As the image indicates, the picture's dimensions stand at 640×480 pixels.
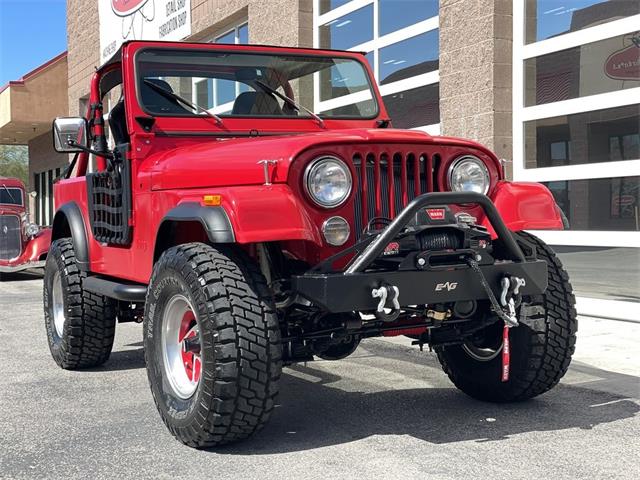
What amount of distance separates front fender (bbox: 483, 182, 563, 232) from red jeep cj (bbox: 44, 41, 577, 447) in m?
0.01

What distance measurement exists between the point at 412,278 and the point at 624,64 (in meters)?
5.24

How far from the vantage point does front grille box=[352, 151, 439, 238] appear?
391 cm

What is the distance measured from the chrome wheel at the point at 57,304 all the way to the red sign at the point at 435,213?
3.38 meters

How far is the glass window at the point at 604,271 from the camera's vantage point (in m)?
7.73

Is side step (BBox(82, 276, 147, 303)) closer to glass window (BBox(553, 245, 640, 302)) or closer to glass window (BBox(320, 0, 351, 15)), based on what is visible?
glass window (BBox(553, 245, 640, 302))

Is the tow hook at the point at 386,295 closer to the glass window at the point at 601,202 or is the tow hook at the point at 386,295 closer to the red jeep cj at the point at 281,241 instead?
the red jeep cj at the point at 281,241

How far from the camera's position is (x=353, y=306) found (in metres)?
3.45

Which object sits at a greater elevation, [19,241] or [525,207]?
[525,207]

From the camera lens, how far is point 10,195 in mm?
14711

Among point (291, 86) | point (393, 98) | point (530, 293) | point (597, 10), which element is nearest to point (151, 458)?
point (530, 293)

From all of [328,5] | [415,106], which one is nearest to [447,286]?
[415,106]

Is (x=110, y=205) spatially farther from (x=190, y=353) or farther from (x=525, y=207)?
(x=525, y=207)

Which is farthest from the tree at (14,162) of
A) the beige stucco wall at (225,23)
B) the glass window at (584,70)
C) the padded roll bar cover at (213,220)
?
the padded roll bar cover at (213,220)

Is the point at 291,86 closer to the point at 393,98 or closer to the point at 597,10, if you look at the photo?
the point at 597,10
